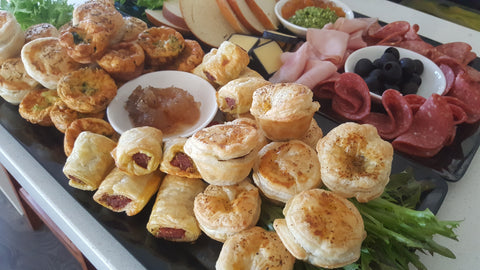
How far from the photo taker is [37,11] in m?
2.20

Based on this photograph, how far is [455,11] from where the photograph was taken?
361 centimetres

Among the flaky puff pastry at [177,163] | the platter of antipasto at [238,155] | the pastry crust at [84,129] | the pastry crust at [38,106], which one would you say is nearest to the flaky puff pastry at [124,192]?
the platter of antipasto at [238,155]

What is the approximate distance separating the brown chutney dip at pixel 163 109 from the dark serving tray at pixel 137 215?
1.20 ft

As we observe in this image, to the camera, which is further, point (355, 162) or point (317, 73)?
point (317, 73)

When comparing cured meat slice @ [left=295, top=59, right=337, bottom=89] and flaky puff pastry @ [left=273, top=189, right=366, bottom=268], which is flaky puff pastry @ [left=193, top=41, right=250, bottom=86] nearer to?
cured meat slice @ [left=295, top=59, right=337, bottom=89]

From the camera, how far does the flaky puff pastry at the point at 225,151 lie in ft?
3.59

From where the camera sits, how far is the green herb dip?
2435 mm

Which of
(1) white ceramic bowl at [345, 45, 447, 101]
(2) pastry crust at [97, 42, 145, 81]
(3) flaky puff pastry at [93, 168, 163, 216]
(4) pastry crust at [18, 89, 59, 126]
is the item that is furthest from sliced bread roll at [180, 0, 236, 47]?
(3) flaky puff pastry at [93, 168, 163, 216]

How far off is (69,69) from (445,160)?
181 cm

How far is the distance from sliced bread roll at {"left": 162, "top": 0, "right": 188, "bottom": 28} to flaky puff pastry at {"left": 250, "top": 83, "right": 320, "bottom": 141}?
1.35 meters

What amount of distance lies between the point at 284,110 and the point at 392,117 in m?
0.86

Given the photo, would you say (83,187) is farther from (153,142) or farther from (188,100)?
(188,100)

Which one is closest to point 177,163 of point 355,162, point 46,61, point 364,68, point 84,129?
point 84,129

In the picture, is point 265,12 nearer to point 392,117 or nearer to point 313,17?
point 313,17
